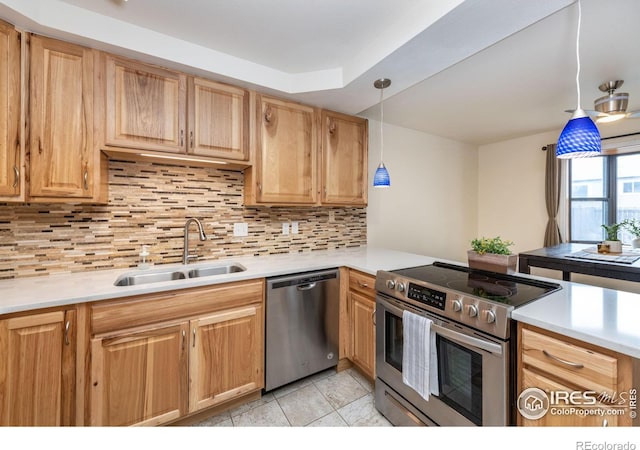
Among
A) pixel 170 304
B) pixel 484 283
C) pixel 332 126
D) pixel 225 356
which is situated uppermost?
pixel 332 126

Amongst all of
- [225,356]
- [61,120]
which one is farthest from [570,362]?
[61,120]

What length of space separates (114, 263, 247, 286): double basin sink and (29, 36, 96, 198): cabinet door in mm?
571

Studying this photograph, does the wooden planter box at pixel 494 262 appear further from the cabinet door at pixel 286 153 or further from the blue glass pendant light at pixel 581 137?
the cabinet door at pixel 286 153

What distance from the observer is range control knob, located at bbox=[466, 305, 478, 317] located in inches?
51.6

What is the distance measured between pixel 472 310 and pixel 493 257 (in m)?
0.65

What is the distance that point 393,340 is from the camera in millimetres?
1773

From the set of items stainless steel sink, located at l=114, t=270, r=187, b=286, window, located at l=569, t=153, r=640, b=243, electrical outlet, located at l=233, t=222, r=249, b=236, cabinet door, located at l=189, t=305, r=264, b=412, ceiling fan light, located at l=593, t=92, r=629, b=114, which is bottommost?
cabinet door, located at l=189, t=305, r=264, b=412

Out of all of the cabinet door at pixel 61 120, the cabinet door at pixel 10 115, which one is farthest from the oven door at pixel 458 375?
the cabinet door at pixel 10 115

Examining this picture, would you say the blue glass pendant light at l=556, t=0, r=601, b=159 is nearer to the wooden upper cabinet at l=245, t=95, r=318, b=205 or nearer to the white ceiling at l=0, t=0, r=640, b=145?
the white ceiling at l=0, t=0, r=640, b=145

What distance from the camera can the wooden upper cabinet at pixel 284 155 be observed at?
7.32 ft

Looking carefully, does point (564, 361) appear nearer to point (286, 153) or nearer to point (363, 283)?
point (363, 283)

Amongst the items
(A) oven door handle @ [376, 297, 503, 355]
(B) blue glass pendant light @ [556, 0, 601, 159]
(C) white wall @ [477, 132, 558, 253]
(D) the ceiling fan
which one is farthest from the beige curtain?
(A) oven door handle @ [376, 297, 503, 355]

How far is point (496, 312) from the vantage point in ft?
4.07
